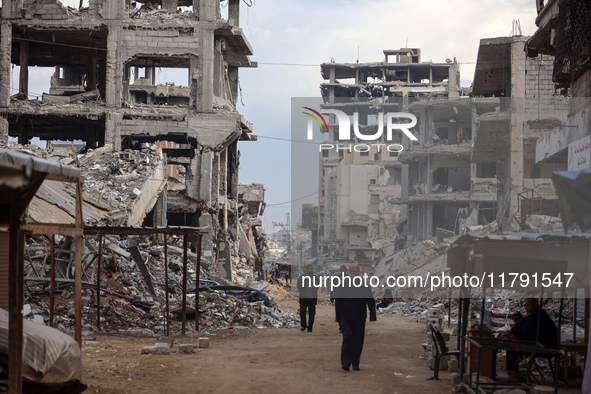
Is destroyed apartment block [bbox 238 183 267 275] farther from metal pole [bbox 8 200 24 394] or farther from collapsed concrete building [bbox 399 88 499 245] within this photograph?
metal pole [bbox 8 200 24 394]

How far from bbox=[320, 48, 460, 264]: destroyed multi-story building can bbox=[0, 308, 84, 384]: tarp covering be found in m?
50.7

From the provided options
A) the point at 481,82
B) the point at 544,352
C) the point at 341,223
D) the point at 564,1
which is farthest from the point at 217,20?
the point at 341,223

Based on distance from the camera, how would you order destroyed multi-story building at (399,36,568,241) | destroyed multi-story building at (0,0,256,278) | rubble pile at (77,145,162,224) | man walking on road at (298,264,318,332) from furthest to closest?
destroyed multi-story building at (0,0,256,278) < destroyed multi-story building at (399,36,568,241) < rubble pile at (77,145,162,224) < man walking on road at (298,264,318,332)

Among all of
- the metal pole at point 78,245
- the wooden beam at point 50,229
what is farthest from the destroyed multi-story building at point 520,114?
the wooden beam at point 50,229

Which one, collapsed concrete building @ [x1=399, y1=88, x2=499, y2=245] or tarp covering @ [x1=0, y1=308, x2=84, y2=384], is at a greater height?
collapsed concrete building @ [x1=399, y1=88, x2=499, y2=245]

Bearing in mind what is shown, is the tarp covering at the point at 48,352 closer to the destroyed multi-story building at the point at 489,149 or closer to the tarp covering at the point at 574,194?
the tarp covering at the point at 574,194

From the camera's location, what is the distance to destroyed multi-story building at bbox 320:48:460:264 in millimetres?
69625

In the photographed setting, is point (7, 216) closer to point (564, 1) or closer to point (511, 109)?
point (564, 1)

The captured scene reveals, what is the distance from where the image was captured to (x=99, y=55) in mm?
35969

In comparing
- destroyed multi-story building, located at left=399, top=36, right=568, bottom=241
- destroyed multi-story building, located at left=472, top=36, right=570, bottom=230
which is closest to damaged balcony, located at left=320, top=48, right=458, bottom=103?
destroyed multi-story building, located at left=399, top=36, right=568, bottom=241

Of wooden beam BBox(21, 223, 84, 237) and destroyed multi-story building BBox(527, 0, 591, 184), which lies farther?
destroyed multi-story building BBox(527, 0, 591, 184)

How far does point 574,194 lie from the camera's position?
7090 millimetres

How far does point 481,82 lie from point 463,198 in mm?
18146

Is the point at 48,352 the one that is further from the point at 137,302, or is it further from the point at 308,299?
the point at 137,302
